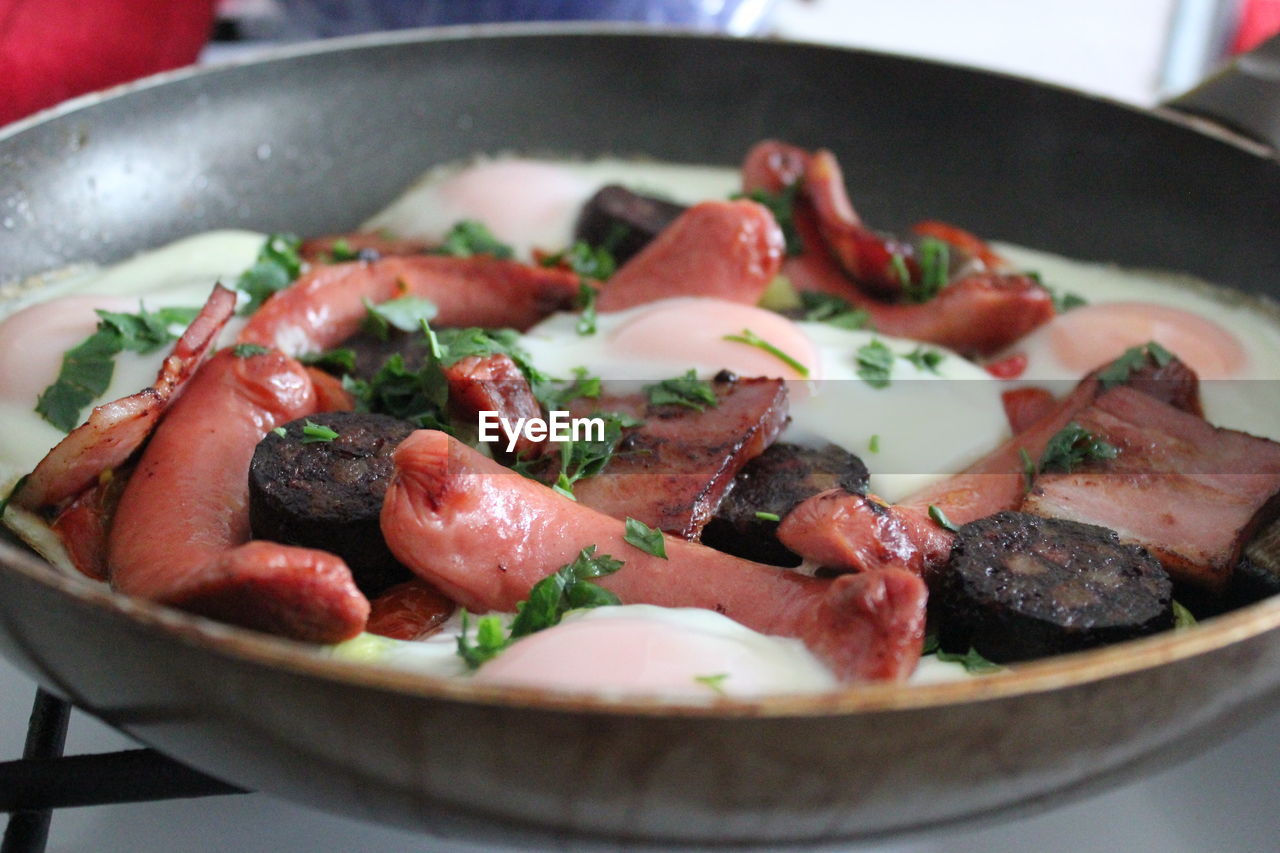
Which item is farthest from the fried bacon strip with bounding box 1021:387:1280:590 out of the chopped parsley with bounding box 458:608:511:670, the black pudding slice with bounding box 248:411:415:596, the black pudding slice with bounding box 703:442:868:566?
the black pudding slice with bounding box 248:411:415:596

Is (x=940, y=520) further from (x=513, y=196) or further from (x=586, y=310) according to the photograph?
(x=513, y=196)

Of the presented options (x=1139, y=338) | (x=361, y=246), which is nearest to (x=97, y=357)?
(x=361, y=246)

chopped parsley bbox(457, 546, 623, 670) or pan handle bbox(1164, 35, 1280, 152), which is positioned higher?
pan handle bbox(1164, 35, 1280, 152)

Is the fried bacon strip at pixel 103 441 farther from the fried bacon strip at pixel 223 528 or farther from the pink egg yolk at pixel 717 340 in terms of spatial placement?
the pink egg yolk at pixel 717 340

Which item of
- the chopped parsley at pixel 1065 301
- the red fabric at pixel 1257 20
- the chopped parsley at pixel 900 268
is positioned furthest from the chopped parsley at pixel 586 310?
the red fabric at pixel 1257 20

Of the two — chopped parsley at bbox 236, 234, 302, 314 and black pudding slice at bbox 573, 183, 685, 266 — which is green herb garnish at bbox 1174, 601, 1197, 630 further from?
chopped parsley at bbox 236, 234, 302, 314
